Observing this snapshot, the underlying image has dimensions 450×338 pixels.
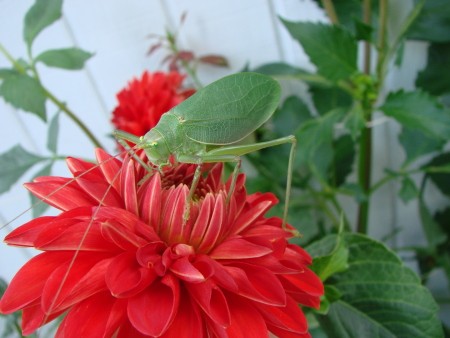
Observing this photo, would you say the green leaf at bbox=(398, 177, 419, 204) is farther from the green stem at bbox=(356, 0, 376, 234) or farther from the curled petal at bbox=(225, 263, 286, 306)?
the curled petal at bbox=(225, 263, 286, 306)

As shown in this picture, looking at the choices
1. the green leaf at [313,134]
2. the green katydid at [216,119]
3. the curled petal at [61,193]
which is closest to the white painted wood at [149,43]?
the green leaf at [313,134]

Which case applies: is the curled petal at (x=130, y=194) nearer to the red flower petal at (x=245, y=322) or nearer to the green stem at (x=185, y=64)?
the red flower petal at (x=245, y=322)

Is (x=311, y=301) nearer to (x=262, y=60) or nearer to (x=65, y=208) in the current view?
(x=65, y=208)

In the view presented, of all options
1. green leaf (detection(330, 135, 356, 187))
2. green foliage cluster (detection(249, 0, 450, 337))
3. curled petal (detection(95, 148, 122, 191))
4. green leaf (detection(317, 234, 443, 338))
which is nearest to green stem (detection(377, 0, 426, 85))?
green foliage cluster (detection(249, 0, 450, 337))

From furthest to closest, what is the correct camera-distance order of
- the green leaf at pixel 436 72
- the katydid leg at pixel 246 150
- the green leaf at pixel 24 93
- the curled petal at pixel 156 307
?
the green leaf at pixel 436 72
the green leaf at pixel 24 93
the katydid leg at pixel 246 150
the curled petal at pixel 156 307

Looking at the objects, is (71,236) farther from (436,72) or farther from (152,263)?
(436,72)

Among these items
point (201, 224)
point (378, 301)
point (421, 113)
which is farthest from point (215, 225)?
point (421, 113)

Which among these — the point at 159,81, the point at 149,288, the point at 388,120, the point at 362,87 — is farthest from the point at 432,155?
the point at 149,288
